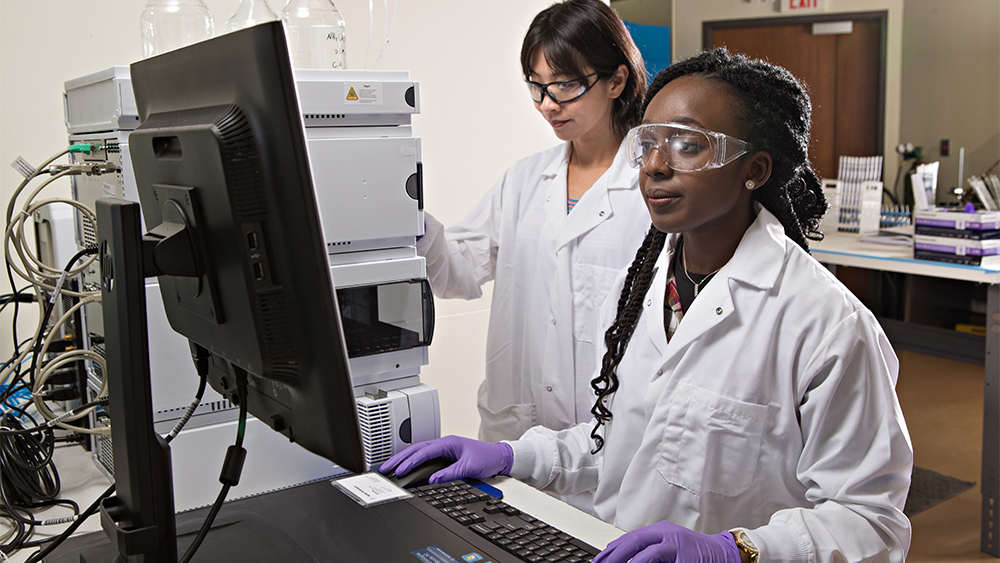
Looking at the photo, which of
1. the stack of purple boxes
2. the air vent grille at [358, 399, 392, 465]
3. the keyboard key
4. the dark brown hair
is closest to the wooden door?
the stack of purple boxes

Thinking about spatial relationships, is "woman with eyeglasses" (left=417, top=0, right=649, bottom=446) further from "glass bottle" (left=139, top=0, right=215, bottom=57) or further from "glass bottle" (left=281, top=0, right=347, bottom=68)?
"glass bottle" (left=139, top=0, right=215, bottom=57)

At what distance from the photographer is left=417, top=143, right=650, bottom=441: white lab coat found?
72.8 inches

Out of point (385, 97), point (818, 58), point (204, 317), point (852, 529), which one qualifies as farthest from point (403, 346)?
point (818, 58)

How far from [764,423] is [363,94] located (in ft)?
2.62

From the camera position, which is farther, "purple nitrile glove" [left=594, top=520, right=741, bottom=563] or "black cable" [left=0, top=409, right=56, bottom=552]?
"black cable" [left=0, top=409, right=56, bottom=552]

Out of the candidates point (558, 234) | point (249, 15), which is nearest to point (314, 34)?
point (249, 15)

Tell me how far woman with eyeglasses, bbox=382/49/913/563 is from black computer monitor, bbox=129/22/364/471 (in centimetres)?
42

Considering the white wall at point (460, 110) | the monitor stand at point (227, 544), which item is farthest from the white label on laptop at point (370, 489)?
the white wall at point (460, 110)

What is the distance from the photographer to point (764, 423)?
1123 millimetres

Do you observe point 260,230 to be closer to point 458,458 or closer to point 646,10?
point 458,458

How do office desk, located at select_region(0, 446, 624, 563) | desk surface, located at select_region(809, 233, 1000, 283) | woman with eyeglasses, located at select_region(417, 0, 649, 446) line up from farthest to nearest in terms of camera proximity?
Result: 1. desk surface, located at select_region(809, 233, 1000, 283)
2. woman with eyeglasses, located at select_region(417, 0, 649, 446)
3. office desk, located at select_region(0, 446, 624, 563)

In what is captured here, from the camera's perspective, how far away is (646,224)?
A: 1814 millimetres

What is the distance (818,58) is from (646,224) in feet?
16.7

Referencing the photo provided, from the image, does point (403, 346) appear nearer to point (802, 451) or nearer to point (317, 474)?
point (317, 474)
